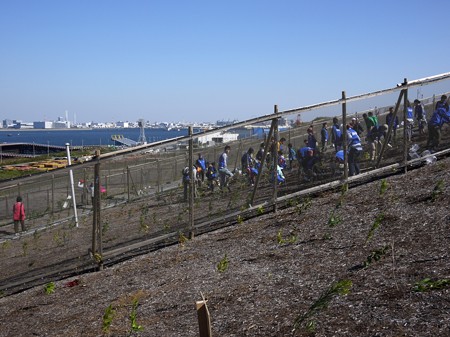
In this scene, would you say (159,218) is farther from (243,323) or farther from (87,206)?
(243,323)

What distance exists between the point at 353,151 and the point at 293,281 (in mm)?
4985

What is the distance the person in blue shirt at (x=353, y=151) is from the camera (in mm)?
10672

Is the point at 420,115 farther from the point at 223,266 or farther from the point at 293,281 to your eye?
the point at 293,281

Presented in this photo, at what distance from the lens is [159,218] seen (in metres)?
9.66

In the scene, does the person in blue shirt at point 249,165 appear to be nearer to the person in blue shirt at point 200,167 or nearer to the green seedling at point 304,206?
the person in blue shirt at point 200,167

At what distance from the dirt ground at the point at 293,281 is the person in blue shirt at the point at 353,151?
849mm

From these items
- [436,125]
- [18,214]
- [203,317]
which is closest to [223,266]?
[203,317]

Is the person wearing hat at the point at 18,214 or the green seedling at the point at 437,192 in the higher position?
the green seedling at the point at 437,192

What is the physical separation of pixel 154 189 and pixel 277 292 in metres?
4.51

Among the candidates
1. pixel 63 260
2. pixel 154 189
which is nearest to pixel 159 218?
pixel 154 189

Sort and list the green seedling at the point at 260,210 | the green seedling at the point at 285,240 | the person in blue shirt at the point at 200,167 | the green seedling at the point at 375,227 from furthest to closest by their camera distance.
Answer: the green seedling at the point at 260,210 < the person in blue shirt at the point at 200,167 < the green seedling at the point at 285,240 < the green seedling at the point at 375,227

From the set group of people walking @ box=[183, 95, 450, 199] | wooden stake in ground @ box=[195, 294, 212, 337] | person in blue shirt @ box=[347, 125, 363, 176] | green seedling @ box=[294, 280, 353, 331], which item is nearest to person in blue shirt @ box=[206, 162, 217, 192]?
group of people walking @ box=[183, 95, 450, 199]

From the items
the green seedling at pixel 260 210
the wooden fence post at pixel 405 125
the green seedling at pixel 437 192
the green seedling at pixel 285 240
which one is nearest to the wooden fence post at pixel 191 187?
the green seedling at pixel 260 210

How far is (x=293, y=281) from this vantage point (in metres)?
6.19
